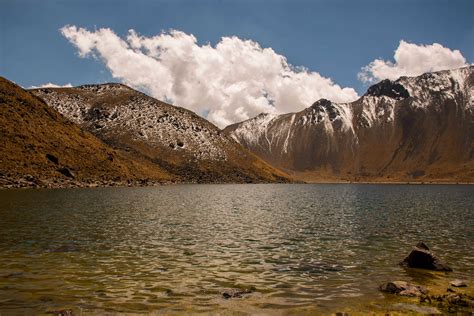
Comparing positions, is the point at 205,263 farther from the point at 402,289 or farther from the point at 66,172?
the point at 66,172

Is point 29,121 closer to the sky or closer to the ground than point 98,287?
closer to the sky

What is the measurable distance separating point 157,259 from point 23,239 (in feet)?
51.0

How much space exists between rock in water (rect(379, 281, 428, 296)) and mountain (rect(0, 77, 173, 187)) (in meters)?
125

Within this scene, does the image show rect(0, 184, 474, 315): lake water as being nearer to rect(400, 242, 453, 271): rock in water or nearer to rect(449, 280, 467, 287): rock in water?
rect(400, 242, 453, 271): rock in water

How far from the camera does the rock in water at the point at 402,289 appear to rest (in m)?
21.4

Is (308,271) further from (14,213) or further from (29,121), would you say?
(29,121)

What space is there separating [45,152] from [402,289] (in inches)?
5931

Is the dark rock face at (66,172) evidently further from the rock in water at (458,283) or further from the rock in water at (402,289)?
the rock in water at (458,283)

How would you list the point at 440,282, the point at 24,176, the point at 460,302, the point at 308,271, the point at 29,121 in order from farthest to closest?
the point at 29,121
the point at 24,176
the point at 308,271
the point at 440,282
the point at 460,302

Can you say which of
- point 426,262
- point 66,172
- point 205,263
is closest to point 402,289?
point 426,262

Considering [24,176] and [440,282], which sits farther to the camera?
[24,176]

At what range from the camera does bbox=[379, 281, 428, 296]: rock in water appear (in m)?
21.4

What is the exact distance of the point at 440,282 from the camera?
24875mm

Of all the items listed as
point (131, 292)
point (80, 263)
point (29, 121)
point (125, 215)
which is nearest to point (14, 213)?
point (125, 215)
